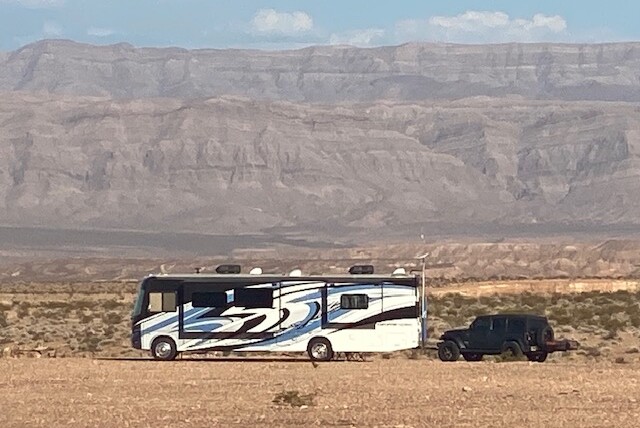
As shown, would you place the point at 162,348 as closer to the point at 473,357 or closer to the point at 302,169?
the point at 473,357

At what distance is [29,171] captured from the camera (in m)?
168

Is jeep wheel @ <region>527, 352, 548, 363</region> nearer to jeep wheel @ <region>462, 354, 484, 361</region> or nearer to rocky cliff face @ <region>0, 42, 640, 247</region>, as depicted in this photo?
jeep wheel @ <region>462, 354, 484, 361</region>

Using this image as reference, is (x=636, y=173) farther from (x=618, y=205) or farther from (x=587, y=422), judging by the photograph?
(x=587, y=422)

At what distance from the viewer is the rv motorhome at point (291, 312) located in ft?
97.9

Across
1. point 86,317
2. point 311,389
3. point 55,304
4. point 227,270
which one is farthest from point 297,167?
point 311,389

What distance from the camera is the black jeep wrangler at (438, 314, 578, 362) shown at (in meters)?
30.4

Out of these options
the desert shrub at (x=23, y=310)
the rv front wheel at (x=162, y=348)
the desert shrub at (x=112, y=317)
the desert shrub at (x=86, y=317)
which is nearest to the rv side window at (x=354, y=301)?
the rv front wheel at (x=162, y=348)

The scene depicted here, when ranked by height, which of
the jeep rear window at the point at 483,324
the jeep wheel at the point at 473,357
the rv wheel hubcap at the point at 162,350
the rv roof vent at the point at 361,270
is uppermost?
the rv roof vent at the point at 361,270

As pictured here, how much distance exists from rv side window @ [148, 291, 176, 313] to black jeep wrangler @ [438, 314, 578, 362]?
216 inches

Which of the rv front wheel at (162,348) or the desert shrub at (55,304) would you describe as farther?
the desert shrub at (55,304)

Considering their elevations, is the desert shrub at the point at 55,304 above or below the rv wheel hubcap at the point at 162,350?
below

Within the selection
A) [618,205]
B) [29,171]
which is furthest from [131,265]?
[618,205]

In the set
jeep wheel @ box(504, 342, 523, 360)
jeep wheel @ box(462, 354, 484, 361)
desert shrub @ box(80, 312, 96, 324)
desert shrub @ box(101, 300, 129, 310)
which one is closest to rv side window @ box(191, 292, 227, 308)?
jeep wheel @ box(462, 354, 484, 361)

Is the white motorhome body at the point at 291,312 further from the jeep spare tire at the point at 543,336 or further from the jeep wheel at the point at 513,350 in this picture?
the jeep spare tire at the point at 543,336
